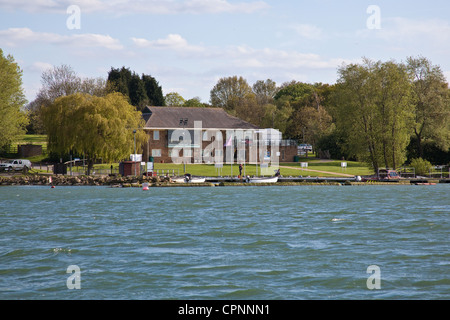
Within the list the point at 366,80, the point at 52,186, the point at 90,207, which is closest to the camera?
the point at 90,207

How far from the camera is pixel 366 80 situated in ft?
236

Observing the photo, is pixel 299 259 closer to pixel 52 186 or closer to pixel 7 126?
pixel 52 186

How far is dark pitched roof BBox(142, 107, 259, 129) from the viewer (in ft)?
299

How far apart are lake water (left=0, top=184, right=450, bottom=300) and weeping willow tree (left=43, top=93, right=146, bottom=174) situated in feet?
73.7

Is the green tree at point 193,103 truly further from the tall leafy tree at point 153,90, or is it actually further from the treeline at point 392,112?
the treeline at point 392,112

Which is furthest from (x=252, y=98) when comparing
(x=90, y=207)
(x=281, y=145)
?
(x=90, y=207)

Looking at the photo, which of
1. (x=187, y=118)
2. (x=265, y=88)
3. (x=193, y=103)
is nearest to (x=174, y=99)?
(x=193, y=103)

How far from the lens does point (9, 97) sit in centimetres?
7744

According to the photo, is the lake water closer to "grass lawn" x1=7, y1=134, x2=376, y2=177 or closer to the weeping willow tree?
the weeping willow tree

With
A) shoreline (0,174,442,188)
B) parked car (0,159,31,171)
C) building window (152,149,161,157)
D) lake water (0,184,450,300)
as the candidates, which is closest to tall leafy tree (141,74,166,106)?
building window (152,149,161,157)

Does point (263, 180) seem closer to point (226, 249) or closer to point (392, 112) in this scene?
point (392, 112)
